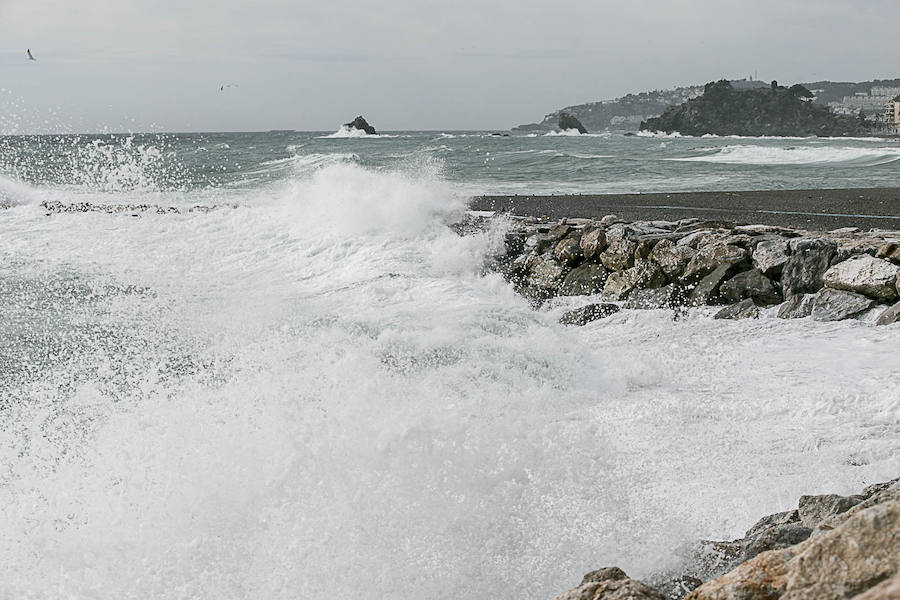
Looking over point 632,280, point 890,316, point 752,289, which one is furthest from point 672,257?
point 890,316

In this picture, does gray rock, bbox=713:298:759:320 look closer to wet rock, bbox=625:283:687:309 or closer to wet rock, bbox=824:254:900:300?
wet rock, bbox=625:283:687:309

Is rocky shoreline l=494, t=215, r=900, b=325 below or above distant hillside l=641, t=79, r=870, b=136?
below

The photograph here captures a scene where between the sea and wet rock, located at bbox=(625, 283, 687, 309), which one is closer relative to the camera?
the sea

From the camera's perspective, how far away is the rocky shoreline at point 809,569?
1.60m

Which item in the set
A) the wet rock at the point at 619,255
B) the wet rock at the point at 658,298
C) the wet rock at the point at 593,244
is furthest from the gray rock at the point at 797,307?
the wet rock at the point at 593,244

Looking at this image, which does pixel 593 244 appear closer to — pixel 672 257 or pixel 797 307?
pixel 672 257

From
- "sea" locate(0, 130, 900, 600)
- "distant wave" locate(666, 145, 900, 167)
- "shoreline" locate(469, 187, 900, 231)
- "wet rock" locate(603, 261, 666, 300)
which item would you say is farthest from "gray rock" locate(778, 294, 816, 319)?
"distant wave" locate(666, 145, 900, 167)

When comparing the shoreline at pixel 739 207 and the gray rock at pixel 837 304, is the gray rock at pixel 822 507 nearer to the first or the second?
the gray rock at pixel 837 304

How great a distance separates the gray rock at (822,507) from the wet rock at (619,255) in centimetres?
501

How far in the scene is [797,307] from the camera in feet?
20.7

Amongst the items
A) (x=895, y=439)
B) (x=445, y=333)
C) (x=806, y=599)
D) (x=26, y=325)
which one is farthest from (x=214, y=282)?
(x=806, y=599)

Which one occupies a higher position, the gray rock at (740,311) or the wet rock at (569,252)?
the wet rock at (569,252)

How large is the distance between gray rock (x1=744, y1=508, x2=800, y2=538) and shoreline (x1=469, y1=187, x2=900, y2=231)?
21.8ft

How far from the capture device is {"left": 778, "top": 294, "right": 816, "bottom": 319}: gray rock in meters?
6.25
